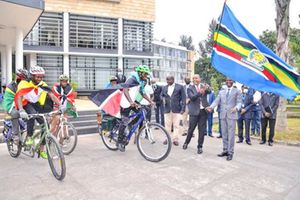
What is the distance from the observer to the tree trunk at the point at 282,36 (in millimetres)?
10117

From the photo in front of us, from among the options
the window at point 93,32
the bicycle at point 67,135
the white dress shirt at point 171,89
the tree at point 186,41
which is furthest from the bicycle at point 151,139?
the tree at point 186,41

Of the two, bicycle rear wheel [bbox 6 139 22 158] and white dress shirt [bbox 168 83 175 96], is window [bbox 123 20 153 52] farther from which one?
bicycle rear wheel [bbox 6 139 22 158]

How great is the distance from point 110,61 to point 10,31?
12.0 meters

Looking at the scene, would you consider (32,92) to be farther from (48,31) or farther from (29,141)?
(48,31)

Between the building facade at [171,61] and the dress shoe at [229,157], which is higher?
the building facade at [171,61]

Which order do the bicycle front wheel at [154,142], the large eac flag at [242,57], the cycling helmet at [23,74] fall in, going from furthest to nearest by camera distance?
the large eac flag at [242,57] < the bicycle front wheel at [154,142] < the cycling helmet at [23,74]

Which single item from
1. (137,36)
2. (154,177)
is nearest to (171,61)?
→ (137,36)

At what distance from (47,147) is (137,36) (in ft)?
72.3

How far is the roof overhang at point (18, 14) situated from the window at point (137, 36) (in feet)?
41.4

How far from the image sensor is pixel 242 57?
20.7ft

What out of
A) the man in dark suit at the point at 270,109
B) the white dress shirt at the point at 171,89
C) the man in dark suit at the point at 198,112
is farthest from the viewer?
the man in dark suit at the point at 270,109

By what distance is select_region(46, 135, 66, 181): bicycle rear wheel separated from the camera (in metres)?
4.72

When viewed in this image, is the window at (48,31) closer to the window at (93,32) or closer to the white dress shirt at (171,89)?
the window at (93,32)

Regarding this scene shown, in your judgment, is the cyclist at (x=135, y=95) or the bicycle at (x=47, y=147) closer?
the bicycle at (x=47, y=147)
